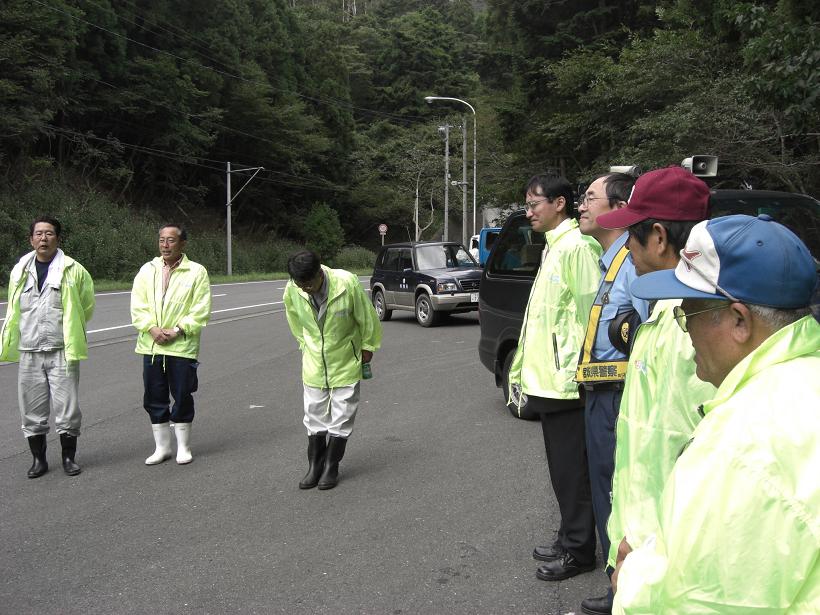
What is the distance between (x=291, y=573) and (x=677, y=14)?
19066mm

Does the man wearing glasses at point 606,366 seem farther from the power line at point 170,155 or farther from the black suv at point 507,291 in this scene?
the power line at point 170,155

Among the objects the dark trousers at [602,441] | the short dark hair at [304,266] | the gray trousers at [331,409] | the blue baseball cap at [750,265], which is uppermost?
the blue baseball cap at [750,265]

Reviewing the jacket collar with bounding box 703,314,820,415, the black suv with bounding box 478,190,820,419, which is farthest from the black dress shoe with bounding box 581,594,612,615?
the black suv with bounding box 478,190,820,419

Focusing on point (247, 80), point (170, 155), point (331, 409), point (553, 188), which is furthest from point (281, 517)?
point (247, 80)

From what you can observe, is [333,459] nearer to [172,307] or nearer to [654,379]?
[172,307]

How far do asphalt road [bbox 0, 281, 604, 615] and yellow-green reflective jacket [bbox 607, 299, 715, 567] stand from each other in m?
1.60

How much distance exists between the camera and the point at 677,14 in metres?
19.6

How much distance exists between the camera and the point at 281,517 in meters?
4.92

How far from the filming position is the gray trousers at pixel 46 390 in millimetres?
5957

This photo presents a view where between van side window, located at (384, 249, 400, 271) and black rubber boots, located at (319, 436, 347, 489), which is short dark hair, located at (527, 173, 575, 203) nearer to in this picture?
black rubber boots, located at (319, 436, 347, 489)

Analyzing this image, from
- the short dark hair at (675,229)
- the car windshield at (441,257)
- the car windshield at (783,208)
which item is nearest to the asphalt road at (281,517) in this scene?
the short dark hair at (675,229)

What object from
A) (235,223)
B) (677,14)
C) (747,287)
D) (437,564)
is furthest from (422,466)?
(235,223)

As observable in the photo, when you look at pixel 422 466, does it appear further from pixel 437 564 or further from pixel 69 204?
pixel 69 204

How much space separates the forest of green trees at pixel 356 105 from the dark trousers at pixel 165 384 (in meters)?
7.17
